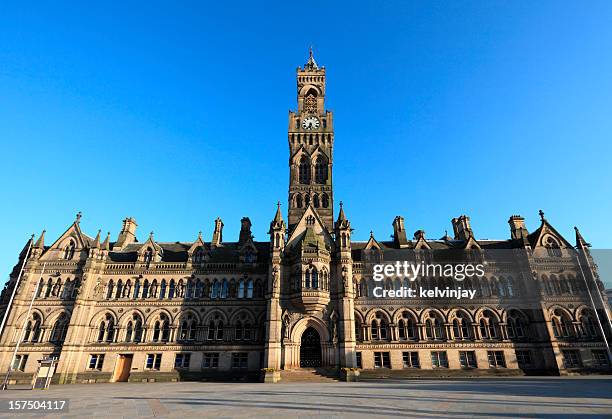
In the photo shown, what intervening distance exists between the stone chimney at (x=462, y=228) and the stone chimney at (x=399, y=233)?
7886 millimetres

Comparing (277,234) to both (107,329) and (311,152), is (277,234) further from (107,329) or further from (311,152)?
(107,329)

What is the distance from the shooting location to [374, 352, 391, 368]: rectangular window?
33656mm

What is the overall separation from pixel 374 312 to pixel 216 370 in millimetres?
17963

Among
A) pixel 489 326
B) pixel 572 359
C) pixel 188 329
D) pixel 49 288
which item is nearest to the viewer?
pixel 572 359

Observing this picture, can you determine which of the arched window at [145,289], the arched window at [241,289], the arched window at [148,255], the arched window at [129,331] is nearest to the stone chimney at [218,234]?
the arched window at [148,255]

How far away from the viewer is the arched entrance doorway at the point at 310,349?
32.5m

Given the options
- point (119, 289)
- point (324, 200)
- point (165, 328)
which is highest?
point (324, 200)

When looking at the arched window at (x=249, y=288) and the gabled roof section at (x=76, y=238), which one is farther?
the gabled roof section at (x=76, y=238)

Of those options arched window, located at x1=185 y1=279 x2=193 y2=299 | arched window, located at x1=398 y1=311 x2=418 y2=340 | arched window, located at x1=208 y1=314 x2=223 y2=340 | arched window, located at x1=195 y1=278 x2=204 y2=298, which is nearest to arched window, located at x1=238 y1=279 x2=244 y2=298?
arched window, located at x1=208 y1=314 x2=223 y2=340

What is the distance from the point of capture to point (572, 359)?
108 feet

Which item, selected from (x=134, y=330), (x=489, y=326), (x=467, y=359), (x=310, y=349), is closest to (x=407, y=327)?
(x=467, y=359)

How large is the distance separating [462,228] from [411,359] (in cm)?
1989

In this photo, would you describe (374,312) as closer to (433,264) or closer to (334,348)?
(334,348)

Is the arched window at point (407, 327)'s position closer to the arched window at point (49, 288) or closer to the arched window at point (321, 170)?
the arched window at point (321, 170)
